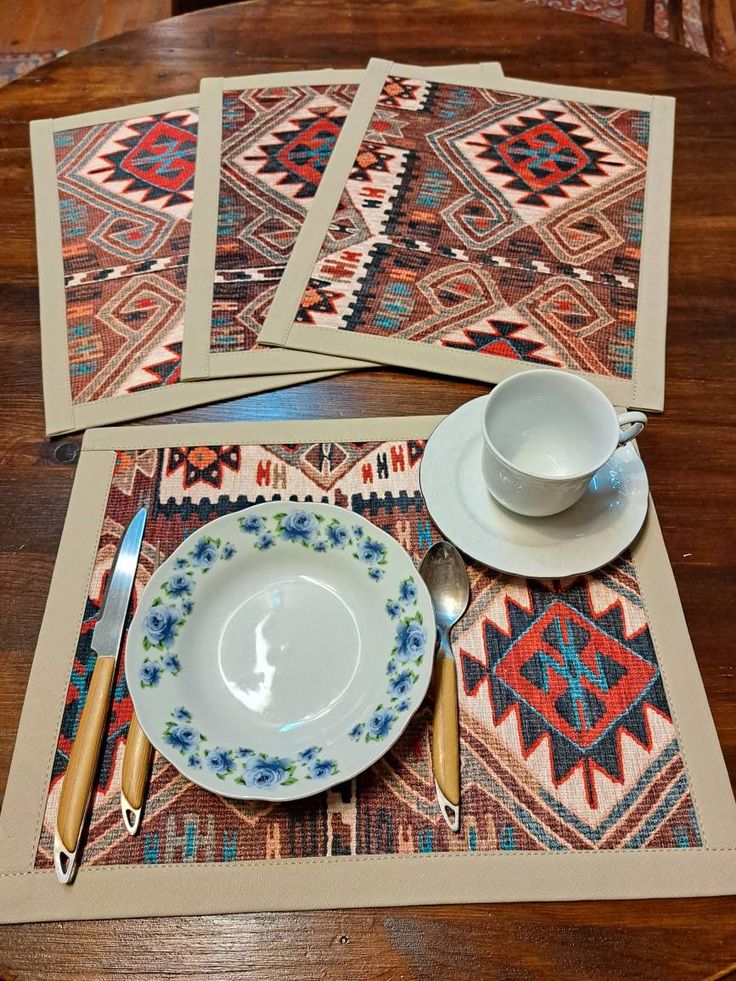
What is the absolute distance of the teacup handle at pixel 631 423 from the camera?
562 millimetres

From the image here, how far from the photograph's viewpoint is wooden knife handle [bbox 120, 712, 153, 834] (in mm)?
492

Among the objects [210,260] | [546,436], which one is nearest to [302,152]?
[210,260]

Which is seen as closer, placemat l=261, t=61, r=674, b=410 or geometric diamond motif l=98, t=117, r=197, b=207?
placemat l=261, t=61, r=674, b=410

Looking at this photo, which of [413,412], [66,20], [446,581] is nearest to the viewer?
[446,581]

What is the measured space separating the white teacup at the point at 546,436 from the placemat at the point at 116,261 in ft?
0.73

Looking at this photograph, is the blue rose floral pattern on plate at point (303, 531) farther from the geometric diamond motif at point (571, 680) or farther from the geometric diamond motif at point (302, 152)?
the geometric diamond motif at point (302, 152)

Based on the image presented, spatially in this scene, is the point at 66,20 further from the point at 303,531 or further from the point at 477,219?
the point at 303,531

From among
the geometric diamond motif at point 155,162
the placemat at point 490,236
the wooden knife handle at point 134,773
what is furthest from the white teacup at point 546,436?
the geometric diamond motif at point 155,162

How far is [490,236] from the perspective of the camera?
80 cm

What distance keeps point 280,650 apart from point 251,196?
55cm

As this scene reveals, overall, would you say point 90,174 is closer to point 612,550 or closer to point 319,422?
point 319,422

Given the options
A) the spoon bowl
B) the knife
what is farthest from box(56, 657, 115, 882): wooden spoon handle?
the spoon bowl

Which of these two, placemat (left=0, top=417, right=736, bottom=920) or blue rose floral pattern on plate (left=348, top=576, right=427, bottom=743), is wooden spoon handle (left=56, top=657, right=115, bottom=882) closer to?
placemat (left=0, top=417, right=736, bottom=920)

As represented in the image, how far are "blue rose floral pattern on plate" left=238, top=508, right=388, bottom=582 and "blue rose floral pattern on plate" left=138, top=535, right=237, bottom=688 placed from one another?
23 millimetres
